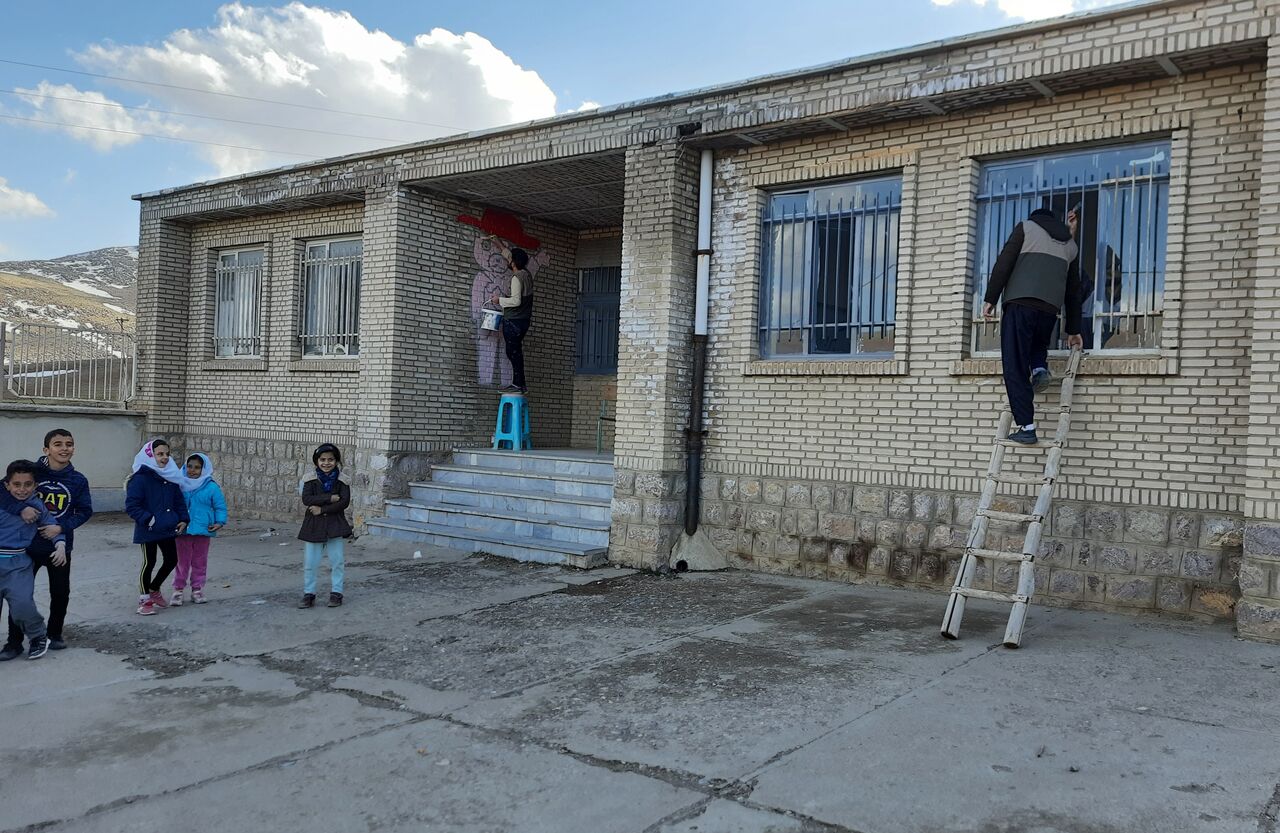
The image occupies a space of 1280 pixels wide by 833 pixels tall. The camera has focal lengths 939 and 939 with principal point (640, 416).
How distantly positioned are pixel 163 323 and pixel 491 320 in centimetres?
545

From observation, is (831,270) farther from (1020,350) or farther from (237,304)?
(237,304)

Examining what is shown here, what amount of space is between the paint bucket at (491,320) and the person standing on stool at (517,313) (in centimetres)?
8

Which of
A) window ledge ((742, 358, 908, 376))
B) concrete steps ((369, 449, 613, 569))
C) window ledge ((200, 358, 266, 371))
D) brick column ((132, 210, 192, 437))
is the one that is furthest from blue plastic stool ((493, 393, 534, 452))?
brick column ((132, 210, 192, 437))

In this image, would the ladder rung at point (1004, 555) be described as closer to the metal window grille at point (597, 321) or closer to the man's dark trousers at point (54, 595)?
the man's dark trousers at point (54, 595)

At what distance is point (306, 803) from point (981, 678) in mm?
3584

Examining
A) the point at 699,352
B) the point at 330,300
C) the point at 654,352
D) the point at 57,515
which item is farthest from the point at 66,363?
the point at 699,352

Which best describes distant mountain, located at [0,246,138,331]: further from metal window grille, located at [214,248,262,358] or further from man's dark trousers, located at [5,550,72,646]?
man's dark trousers, located at [5,550,72,646]

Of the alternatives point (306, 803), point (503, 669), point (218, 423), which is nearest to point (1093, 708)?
point (503, 669)

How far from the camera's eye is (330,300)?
1241cm

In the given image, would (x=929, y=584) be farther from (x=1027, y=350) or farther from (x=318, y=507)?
(x=318, y=507)

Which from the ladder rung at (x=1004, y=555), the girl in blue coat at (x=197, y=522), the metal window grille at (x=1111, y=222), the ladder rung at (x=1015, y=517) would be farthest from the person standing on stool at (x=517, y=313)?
the ladder rung at (x=1004, y=555)

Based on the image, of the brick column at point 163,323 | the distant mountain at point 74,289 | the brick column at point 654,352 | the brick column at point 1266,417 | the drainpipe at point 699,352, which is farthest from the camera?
the distant mountain at point 74,289

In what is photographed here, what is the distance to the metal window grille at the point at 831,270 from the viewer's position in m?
8.32

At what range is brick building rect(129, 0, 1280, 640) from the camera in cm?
658
